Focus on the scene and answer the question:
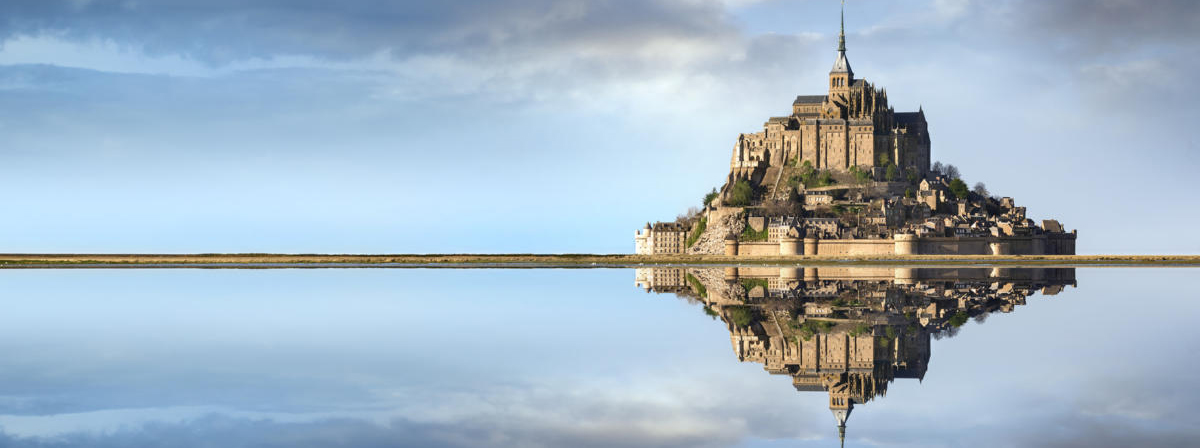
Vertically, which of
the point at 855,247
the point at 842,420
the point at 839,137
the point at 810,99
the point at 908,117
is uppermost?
the point at 810,99

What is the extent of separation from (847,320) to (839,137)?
76532 mm

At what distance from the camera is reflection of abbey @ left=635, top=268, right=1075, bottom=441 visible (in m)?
17.0

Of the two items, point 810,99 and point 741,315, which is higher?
point 810,99

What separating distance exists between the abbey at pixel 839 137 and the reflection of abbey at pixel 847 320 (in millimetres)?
53070

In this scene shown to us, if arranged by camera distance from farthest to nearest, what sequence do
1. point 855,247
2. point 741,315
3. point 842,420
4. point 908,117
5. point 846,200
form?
point 908,117
point 846,200
point 855,247
point 741,315
point 842,420

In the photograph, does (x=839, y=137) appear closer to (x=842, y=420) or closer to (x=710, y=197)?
(x=710, y=197)

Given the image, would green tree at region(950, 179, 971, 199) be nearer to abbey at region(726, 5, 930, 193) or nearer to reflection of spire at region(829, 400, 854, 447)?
abbey at region(726, 5, 930, 193)

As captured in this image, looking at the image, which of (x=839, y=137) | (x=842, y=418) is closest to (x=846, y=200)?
A: (x=839, y=137)

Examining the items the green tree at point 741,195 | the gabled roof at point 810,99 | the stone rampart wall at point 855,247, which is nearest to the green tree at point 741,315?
the stone rampart wall at point 855,247

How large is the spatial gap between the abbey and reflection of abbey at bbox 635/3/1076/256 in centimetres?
9

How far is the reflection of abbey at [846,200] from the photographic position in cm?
8956

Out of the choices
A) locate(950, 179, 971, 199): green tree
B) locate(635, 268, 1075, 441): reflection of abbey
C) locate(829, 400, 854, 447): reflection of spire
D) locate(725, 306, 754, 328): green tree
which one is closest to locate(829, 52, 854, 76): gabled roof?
locate(950, 179, 971, 199): green tree

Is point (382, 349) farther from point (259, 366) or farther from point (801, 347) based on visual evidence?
point (801, 347)

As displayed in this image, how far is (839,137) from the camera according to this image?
100250mm
